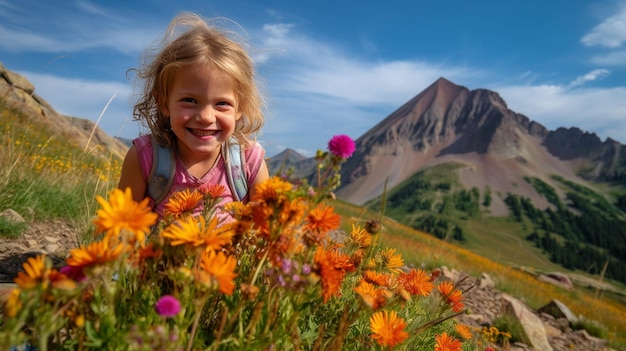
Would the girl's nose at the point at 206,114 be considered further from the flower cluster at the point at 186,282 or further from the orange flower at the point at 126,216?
the orange flower at the point at 126,216

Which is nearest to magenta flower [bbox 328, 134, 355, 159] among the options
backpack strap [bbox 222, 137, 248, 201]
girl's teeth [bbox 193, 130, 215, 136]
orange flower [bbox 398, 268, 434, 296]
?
orange flower [bbox 398, 268, 434, 296]

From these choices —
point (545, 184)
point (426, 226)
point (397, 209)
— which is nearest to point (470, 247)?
point (426, 226)

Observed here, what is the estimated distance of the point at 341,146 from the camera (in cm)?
131

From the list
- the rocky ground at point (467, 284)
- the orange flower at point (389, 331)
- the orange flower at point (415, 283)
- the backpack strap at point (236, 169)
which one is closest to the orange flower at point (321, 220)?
the orange flower at point (389, 331)

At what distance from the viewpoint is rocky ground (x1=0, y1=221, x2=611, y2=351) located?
139 inches

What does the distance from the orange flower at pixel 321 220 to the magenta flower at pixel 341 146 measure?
0.19m

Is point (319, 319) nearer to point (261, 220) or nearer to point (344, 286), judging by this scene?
point (344, 286)

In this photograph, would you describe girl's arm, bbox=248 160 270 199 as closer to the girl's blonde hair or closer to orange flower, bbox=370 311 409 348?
the girl's blonde hair

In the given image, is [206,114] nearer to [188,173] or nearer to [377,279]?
[188,173]

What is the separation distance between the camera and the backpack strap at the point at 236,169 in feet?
11.8

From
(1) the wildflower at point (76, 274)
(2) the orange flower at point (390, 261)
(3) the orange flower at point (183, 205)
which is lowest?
(2) the orange flower at point (390, 261)

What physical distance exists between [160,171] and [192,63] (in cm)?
96

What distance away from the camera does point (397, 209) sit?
602 feet

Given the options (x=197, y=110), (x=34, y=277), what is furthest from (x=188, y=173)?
(x=34, y=277)
